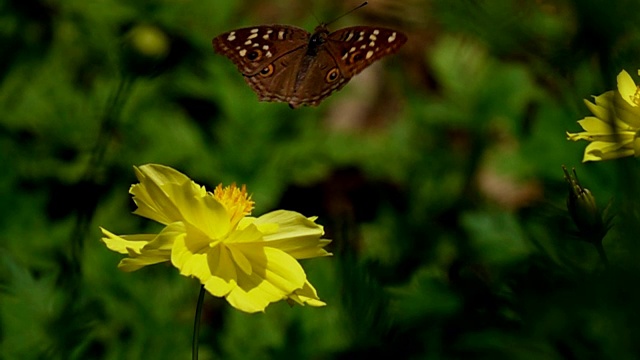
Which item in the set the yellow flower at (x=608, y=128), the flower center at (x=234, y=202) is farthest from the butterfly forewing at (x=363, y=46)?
the yellow flower at (x=608, y=128)

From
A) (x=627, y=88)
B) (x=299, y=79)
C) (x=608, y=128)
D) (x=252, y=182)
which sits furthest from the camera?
(x=252, y=182)

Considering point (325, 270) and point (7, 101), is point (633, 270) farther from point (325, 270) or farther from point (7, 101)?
point (7, 101)

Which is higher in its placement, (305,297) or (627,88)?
(627,88)

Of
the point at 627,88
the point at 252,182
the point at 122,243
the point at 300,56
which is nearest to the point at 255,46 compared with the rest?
the point at 300,56

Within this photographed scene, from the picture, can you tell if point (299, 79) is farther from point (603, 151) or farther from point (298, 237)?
point (603, 151)

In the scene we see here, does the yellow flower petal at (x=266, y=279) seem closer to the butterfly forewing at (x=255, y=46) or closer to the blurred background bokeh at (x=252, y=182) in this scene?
the blurred background bokeh at (x=252, y=182)

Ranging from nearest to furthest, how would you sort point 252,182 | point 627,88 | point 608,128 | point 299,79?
point 608,128 → point 627,88 → point 299,79 → point 252,182
